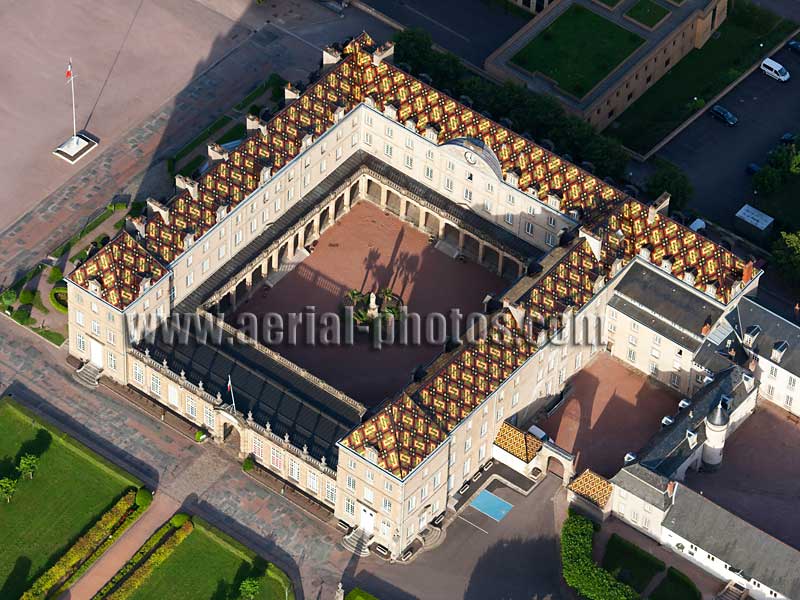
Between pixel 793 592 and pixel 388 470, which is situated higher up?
pixel 793 592
